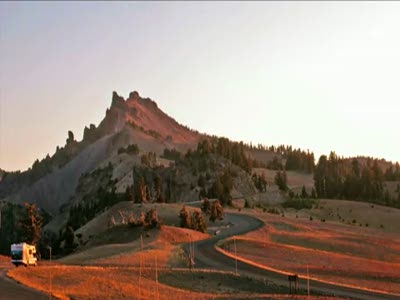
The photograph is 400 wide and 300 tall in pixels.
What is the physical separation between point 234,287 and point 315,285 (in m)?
6.42

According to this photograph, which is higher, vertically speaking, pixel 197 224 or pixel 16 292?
pixel 197 224

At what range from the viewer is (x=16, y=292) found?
118 ft

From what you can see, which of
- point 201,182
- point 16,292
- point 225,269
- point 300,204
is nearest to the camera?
point 16,292

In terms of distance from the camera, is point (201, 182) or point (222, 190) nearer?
point (222, 190)

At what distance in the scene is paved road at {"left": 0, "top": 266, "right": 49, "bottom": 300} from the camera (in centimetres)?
3431

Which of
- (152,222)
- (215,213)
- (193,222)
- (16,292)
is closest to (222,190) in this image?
(215,213)

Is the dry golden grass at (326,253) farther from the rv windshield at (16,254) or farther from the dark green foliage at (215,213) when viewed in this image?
the rv windshield at (16,254)

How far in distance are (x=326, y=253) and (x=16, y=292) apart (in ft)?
141

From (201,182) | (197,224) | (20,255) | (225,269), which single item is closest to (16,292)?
(20,255)

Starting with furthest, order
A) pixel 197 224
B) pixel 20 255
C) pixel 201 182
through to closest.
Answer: pixel 201 182
pixel 197 224
pixel 20 255

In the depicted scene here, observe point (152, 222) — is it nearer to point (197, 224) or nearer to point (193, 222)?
point (193, 222)

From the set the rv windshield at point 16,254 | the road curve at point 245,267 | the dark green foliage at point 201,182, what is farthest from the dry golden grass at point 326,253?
the dark green foliage at point 201,182

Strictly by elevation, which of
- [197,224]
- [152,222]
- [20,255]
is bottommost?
[20,255]

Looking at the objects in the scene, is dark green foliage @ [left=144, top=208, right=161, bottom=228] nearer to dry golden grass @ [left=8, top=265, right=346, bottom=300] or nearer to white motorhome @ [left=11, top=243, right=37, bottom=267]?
white motorhome @ [left=11, top=243, right=37, bottom=267]
